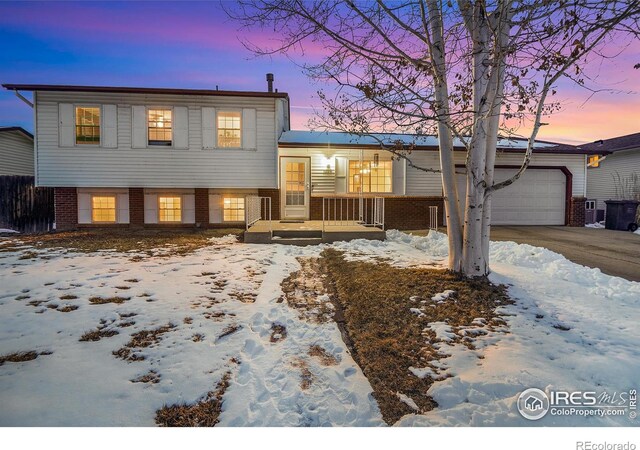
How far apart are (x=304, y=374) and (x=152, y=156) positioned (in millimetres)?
11919

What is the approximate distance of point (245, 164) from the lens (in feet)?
41.2

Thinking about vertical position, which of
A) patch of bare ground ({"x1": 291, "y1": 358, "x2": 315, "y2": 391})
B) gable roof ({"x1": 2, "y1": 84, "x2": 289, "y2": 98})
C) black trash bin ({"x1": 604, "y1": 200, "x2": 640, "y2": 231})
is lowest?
patch of bare ground ({"x1": 291, "y1": 358, "x2": 315, "y2": 391})

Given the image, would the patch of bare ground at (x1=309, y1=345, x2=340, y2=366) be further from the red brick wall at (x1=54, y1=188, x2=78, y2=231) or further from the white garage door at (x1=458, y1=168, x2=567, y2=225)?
the red brick wall at (x1=54, y1=188, x2=78, y2=231)

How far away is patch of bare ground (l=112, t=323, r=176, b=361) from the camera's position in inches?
116

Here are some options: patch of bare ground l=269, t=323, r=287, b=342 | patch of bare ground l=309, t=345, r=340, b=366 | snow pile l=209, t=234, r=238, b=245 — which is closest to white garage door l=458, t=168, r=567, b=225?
snow pile l=209, t=234, r=238, b=245

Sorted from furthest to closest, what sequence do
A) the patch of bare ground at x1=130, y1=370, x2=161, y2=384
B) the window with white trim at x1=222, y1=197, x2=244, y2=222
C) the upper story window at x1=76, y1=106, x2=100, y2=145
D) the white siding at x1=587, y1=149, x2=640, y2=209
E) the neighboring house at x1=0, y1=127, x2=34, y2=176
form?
the white siding at x1=587, y1=149, x2=640, y2=209
the neighboring house at x1=0, y1=127, x2=34, y2=176
the window with white trim at x1=222, y1=197, x2=244, y2=222
the upper story window at x1=76, y1=106, x2=100, y2=145
the patch of bare ground at x1=130, y1=370, x2=161, y2=384

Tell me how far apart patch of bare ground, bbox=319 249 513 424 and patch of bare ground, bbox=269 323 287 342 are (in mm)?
653

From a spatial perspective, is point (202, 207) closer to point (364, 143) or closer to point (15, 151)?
point (364, 143)

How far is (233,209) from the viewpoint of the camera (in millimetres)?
13203

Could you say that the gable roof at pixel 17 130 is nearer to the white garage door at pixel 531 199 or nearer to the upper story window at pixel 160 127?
the upper story window at pixel 160 127

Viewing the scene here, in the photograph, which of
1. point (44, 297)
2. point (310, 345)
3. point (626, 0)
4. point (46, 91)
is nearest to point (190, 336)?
point (310, 345)

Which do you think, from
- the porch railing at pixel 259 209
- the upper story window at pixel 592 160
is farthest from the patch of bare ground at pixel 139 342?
the upper story window at pixel 592 160

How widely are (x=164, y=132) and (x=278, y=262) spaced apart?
8344 millimetres

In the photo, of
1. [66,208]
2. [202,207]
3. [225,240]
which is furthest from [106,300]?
[66,208]
